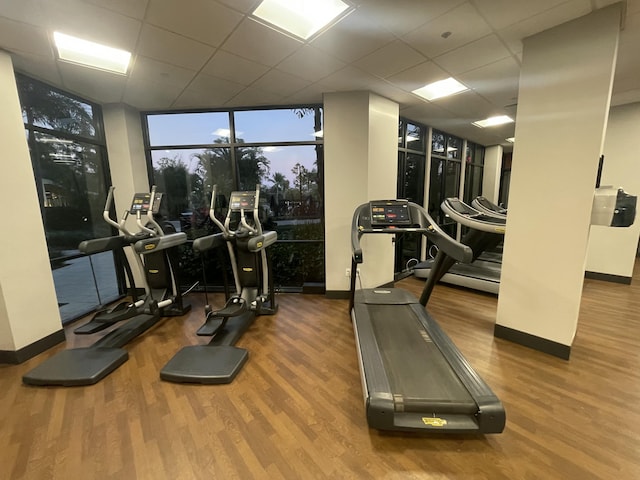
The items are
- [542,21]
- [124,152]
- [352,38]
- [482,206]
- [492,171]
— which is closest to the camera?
[542,21]

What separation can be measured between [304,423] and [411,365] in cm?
94

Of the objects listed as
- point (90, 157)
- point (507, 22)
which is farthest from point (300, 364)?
point (90, 157)

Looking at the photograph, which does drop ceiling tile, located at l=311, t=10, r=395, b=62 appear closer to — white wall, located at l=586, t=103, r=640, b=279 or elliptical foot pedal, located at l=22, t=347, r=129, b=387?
elliptical foot pedal, located at l=22, t=347, r=129, b=387

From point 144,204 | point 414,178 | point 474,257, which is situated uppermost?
point 414,178

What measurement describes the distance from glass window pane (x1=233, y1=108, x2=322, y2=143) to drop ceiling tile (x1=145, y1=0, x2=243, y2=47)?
1.88 metres

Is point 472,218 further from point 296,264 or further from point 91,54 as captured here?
point 91,54

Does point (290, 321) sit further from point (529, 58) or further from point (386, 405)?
point (529, 58)

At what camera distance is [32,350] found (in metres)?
2.86

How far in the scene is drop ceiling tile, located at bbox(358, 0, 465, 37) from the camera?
2.05m

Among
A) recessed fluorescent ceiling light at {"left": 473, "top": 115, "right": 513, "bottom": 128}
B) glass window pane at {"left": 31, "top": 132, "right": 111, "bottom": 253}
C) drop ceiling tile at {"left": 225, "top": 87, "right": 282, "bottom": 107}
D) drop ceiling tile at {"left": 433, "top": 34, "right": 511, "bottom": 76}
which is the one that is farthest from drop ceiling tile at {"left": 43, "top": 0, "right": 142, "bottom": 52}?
recessed fluorescent ceiling light at {"left": 473, "top": 115, "right": 513, "bottom": 128}

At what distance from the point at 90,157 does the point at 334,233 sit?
383 centimetres

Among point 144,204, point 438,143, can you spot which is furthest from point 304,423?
point 438,143

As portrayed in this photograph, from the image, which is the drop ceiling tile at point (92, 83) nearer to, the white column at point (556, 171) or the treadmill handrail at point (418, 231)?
the treadmill handrail at point (418, 231)

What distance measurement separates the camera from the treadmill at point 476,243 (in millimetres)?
3701
